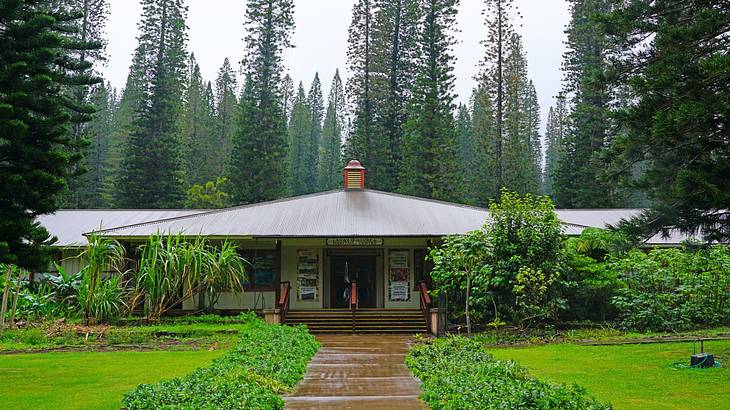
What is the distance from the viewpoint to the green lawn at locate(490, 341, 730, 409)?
24.0 ft

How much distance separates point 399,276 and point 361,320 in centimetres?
249

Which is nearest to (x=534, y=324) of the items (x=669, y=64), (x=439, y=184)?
(x=669, y=64)

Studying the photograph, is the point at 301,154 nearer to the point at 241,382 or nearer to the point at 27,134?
the point at 27,134

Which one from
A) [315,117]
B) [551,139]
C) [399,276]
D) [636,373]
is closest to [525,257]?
[399,276]

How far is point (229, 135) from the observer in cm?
5269

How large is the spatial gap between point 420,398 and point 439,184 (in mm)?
26937

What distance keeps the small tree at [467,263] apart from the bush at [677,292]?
3.13 meters

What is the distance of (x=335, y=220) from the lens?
1861cm

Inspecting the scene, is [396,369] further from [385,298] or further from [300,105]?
[300,105]

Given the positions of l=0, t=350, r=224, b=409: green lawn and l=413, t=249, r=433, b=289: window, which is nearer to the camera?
l=0, t=350, r=224, b=409: green lawn

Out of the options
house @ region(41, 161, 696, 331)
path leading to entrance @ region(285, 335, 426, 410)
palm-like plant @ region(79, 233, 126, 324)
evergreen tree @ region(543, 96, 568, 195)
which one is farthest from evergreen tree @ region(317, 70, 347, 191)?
path leading to entrance @ region(285, 335, 426, 410)

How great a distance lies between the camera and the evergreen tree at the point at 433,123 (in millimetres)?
34312

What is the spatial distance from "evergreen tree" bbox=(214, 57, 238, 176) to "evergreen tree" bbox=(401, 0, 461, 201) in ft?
61.7

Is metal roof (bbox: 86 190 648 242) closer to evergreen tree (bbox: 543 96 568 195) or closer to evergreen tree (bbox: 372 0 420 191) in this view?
evergreen tree (bbox: 372 0 420 191)
